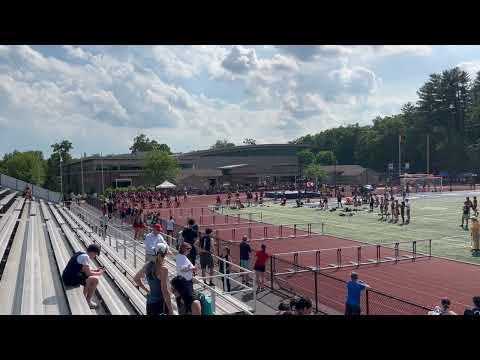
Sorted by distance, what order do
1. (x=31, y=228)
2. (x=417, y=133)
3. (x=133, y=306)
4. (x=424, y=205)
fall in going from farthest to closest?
(x=417, y=133)
(x=424, y=205)
(x=31, y=228)
(x=133, y=306)

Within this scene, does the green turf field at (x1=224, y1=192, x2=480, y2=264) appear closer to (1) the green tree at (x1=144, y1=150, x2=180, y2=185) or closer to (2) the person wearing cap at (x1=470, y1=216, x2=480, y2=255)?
(2) the person wearing cap at (x1=470, y1=216, x2=480, y2=255)

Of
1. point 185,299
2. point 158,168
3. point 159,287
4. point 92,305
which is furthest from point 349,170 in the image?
point 159,287

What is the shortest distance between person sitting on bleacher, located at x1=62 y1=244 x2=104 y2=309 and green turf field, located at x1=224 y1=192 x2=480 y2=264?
52.6 ft

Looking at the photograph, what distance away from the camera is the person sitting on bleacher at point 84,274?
7.80 metres

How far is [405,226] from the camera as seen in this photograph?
29766 mm

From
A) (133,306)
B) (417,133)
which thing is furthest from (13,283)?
(417,133)

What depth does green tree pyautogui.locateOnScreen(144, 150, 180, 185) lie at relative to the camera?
7462 centimetres

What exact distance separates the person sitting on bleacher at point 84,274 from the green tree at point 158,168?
6690cm

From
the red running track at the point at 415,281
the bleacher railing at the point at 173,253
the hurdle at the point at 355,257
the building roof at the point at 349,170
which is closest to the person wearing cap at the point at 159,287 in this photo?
the bleacher railing at the point at 173,253

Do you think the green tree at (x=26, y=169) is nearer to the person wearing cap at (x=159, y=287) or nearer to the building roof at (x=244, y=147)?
the building roof at (x=244, y=147)
